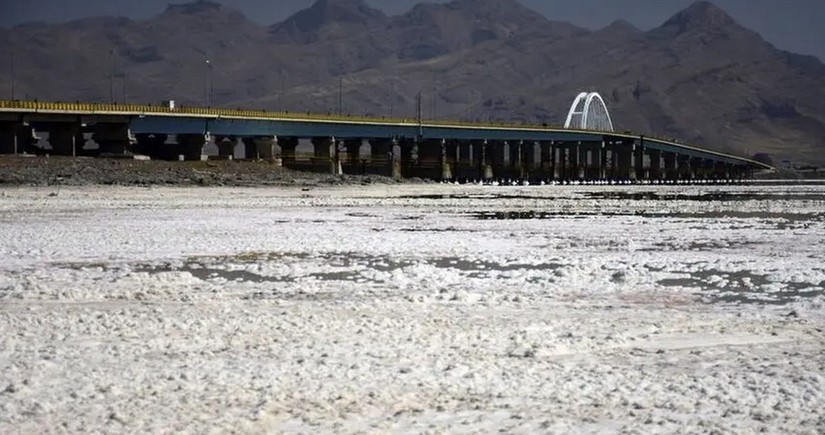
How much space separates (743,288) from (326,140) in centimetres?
10984

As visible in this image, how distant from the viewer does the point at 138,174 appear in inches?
3041

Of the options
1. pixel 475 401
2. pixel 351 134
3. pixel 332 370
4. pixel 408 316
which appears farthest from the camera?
pixel 351 134

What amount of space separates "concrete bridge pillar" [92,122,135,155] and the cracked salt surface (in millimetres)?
69749

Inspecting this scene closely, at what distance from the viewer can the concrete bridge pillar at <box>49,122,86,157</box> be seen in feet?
288

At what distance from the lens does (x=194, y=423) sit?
852 cm

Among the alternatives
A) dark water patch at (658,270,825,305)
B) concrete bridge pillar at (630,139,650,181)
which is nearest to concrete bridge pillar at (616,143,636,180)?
concrete bridge pillar at (630,139,650,181)

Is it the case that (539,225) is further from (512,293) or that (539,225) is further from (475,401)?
(475,401)

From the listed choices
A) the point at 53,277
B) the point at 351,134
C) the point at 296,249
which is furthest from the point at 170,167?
the point at 53,277

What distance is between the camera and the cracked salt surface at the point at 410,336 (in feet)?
29.2

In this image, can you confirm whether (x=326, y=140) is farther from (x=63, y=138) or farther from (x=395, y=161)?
(x=63, y=138)

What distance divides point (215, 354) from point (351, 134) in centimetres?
11903

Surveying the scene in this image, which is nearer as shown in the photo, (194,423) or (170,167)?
(194,423)

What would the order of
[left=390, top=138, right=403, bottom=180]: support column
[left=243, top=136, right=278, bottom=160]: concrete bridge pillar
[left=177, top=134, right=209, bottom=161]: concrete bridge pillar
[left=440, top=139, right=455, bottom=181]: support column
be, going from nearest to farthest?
1. [left=177, top=134, right=209, bottom=161]: concrete bridge pillar
2. [left=243, top=136, right=278, bottom=160]: concrete bridge pillar
3. [left=390, top=138, right=403, bottom=180]: support column
4. [left=440, top=139, right=455, bottom=181]: support column

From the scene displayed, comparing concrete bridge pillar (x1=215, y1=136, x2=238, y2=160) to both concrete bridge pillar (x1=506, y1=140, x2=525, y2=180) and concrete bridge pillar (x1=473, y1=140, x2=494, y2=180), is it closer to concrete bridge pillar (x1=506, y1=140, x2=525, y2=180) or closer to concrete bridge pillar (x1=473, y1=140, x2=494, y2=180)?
concrete bridge pillar (x1=473, y1=140, x2=494, y2=180)
